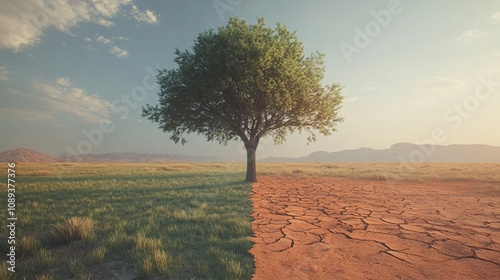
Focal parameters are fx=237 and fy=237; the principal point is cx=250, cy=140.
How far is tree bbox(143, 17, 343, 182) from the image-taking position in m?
14.9

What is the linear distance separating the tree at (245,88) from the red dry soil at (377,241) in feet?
A: 28.4

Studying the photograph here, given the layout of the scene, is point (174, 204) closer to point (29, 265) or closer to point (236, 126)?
point (29, 265)

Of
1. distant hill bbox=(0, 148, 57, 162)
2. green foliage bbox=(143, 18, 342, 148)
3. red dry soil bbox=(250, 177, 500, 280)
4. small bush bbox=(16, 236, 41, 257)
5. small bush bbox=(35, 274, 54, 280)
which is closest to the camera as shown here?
small bush bbox=(35, 274, 54, 280)

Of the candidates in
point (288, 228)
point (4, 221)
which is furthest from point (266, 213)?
point (4, 221)

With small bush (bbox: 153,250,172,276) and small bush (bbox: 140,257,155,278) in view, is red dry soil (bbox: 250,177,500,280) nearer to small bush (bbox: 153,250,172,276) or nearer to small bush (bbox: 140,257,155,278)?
small bush (bbox: 153,250,172,276)

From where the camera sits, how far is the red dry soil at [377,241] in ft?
12.9

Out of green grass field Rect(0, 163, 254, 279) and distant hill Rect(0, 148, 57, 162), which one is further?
distant hill Rect(0, 148, 57, 162)

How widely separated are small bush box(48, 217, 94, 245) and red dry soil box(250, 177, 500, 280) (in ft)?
12.7

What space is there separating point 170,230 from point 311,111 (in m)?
14.1

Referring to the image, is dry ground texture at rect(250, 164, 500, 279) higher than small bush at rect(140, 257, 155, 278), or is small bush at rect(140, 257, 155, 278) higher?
small bush at rect(140, 257, 155, 278)

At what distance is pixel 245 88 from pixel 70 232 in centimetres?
1212

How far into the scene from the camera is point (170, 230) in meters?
5.87

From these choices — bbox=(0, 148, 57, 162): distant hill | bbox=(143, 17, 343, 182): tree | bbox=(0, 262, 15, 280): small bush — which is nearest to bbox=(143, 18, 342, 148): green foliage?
bbox=(143, 17, 343, 182): tree

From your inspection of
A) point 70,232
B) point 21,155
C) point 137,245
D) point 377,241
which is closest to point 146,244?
point 137,245
